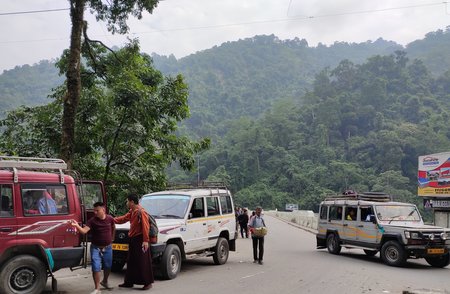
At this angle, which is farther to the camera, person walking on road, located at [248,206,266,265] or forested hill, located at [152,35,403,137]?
forested hill, located at [152,35,403,137]

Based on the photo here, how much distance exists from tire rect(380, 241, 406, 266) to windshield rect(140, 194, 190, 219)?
662cm

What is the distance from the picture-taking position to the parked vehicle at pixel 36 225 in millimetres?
7406

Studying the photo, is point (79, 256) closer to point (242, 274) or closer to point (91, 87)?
point (242, 274)

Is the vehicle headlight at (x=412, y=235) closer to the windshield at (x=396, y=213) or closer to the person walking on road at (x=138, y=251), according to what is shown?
the windshield at (x=396, y=213)

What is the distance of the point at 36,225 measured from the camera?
25.4ft

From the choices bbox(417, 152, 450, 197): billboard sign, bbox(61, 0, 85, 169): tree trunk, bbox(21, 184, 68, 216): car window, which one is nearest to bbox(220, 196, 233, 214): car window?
bbox(61, 0, 85, 169): tree trunk

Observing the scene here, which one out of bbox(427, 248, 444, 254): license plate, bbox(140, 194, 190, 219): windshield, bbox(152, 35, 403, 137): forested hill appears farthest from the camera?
bbox(152, 35, 403, 137): forested hill

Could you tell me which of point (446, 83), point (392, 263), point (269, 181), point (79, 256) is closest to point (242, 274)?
point (79, 256)

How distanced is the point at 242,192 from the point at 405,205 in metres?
74.0

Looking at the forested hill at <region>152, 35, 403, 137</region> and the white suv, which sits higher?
the forested hill at <region>152, 35, 403, 137</region>

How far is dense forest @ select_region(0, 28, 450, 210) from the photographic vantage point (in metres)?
85.2

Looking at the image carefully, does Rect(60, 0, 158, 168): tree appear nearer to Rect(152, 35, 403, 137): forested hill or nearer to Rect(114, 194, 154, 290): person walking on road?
Rect(114, 194, 154, 290): person walking on road

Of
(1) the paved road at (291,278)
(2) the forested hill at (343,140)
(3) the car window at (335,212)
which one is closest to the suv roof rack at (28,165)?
(1) the paved road at (291,278)

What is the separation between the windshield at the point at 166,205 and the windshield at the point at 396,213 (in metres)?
6.93
